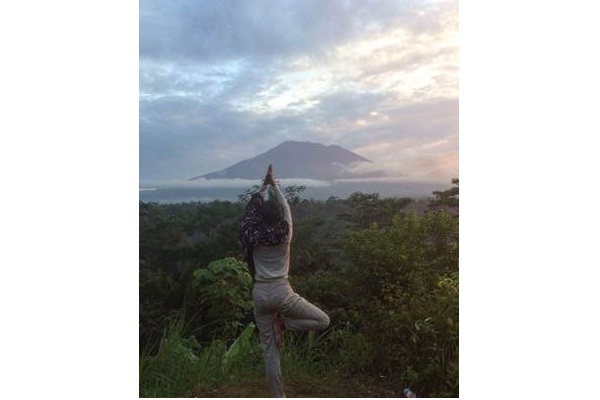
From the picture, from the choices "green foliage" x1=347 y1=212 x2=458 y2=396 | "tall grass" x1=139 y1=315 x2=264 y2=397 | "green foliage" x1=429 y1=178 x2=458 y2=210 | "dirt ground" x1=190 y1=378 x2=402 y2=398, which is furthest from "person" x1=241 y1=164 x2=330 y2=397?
"green foliage" x1=429 y1=178 x2=458 y2=210

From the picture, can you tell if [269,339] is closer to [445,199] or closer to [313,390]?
[313,390]

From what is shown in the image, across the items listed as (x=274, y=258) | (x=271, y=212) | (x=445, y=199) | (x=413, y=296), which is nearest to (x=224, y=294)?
(x=274, y=258)

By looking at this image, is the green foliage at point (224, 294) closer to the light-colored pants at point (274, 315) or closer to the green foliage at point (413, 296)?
the light-colored pants at point (274, 315)

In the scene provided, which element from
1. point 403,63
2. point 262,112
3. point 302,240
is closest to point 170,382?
point 302,240

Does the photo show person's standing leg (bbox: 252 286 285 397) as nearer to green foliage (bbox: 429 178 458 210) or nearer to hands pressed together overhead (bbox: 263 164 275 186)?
hands pressed together overhead (bbox: 263 164 275 186)
